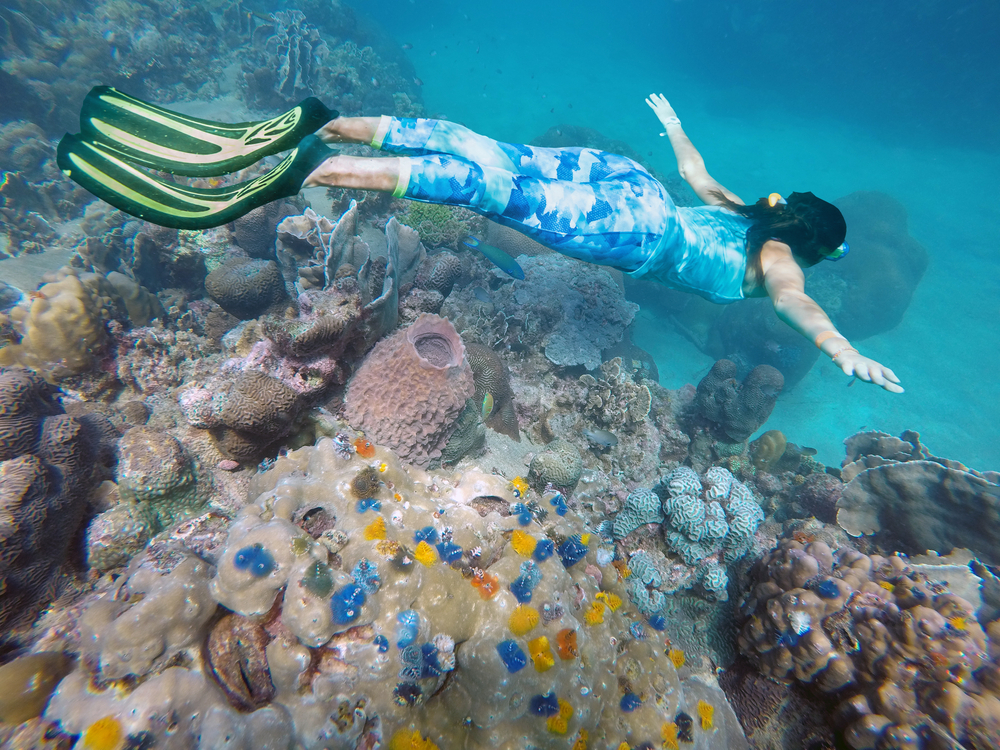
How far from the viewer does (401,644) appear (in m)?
2.10

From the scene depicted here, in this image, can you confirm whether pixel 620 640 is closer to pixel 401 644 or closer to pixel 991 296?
pixel 401 644

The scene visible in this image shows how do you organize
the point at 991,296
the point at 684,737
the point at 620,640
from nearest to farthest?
1. the point at 684,737
2. the point at 620,640
3. the point at 991,296

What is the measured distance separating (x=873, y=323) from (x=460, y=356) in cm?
2045

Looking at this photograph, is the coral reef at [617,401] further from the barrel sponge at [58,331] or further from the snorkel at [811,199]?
the barrel sponge at [58,331]

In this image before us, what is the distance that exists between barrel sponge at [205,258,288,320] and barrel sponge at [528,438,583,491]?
3913 mm

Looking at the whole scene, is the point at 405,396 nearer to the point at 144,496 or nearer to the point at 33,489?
the point at 144,496

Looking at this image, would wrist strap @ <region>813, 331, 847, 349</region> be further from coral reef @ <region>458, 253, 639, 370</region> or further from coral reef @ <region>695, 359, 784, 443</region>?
coral reef @ <region>695, 359, 784, 443</region>

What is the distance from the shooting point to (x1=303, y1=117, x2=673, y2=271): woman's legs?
2641mm

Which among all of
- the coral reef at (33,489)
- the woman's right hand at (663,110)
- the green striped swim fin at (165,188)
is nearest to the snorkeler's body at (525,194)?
the green striped swim fin at (165,188)

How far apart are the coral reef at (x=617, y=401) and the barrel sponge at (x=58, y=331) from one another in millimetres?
5804

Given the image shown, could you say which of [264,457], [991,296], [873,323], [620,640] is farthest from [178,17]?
[991,296]

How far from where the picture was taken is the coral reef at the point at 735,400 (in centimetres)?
722

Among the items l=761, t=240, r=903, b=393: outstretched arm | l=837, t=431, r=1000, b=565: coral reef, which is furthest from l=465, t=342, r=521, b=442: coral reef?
l=837, t=431, r=1000, b=565: coral reef

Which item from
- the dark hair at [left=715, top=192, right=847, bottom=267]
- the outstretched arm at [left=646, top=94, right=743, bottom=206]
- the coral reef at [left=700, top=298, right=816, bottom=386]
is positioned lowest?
the dark hair at [left=715, top=192, right=847, bottom=267]
